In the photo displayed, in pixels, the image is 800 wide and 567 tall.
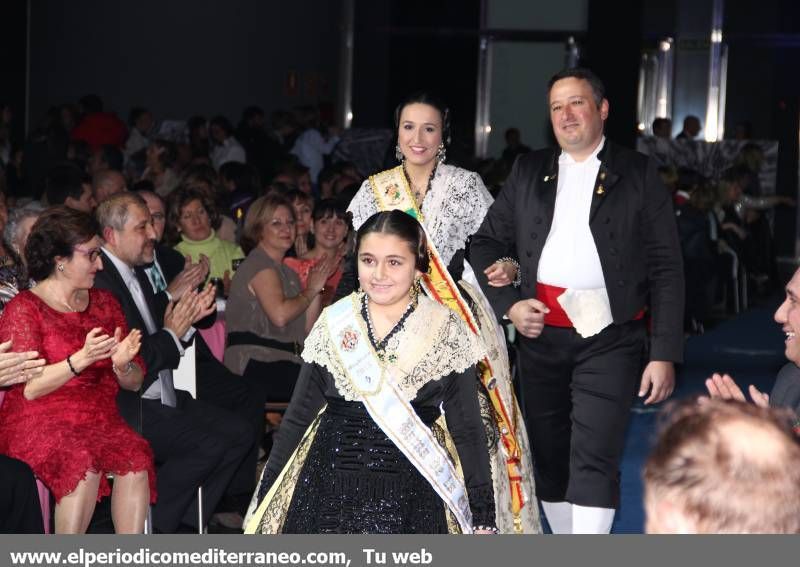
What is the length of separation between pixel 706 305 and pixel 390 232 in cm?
758

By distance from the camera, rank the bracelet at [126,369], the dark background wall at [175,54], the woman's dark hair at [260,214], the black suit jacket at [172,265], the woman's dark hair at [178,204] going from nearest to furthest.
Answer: the bracelet at [126,369] → the black suit jacket at [172,265] → the woman's dark hair at [260,214] → the woman's dark hair at [178,204] → the dark background wall at [175,54]

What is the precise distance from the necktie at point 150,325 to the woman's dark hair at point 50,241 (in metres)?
0.64

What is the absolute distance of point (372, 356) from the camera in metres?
3.89

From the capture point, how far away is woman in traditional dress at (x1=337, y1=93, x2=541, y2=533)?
4828 mm

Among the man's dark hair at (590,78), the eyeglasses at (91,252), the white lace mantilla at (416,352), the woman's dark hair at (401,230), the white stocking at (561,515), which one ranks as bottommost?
the white stocking at (561,515)

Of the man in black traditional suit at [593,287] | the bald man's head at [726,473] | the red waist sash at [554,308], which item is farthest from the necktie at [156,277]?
the bald man's head at [726,473]

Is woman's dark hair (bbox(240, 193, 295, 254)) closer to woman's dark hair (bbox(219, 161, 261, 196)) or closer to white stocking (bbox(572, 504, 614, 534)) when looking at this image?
white stocking (bbox(572, 504, 614, 534))

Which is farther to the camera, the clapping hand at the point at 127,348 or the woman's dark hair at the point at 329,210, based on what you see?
the woman's dark hair at the point at 329,210

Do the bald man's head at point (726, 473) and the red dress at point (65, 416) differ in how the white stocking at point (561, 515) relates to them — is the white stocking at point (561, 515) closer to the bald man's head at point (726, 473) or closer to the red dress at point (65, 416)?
the red dress at point (65, 416)

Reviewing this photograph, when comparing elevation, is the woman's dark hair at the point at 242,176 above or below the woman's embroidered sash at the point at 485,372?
above

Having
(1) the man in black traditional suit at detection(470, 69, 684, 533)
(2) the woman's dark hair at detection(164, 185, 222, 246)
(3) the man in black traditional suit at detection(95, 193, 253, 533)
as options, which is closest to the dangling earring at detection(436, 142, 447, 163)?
(1) the man in black traditional suit at detection(470, 69, 684, 533)

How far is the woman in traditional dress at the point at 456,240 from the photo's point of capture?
4828 mm
